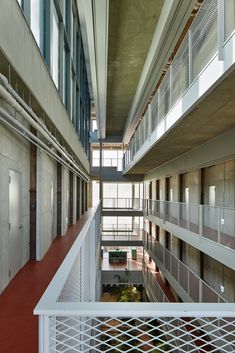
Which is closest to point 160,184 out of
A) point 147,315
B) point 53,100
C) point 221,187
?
point 221,187

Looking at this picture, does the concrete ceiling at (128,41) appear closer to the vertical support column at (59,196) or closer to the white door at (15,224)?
the vertical support column at (59,196)

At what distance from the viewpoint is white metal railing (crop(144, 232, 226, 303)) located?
912cm

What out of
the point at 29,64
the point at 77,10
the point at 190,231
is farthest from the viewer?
the point at 77,10

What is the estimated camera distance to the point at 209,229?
32.0 feet

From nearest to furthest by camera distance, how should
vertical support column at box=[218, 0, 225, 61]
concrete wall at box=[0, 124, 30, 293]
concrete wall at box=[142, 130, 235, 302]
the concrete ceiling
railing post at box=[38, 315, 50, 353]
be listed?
railing post at box=[38, 315, 50, 353] → vertical support column at box=[218, 0, 225, 61] → concrete wall at box=[0, 124, 30, 293] → concrete wall at box=[142, 130, 235, 302] → the concrete ceiling

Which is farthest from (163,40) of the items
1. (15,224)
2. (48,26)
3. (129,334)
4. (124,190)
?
(124,190)

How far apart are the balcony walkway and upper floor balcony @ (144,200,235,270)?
13.2 feet

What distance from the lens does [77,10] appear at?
14.2 m

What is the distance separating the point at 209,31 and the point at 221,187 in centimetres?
700

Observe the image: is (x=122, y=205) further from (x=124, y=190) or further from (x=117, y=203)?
(x=124, y=190)

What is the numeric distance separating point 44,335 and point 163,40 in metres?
10.9

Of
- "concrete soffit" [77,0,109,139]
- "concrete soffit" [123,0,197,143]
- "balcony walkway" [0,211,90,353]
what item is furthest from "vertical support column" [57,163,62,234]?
"concrete soffit" [123,0,197,143]

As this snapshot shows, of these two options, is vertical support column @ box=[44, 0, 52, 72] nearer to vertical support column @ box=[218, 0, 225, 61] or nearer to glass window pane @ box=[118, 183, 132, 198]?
vertical support column @ box=[218, 0, 225, 61]

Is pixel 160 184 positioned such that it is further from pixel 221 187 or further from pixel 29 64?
pixel 29 64
